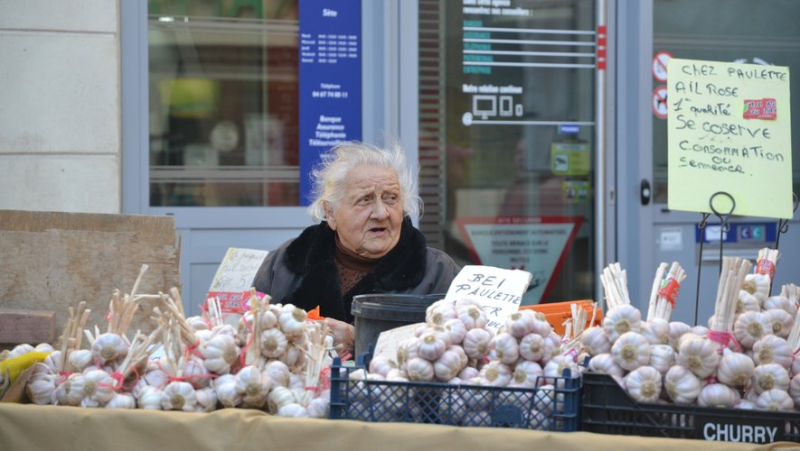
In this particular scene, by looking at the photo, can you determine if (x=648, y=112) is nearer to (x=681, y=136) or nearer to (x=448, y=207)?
(x=448, y=207)

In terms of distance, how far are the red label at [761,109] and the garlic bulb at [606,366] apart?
1335 mm

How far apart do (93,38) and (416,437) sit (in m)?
4.32

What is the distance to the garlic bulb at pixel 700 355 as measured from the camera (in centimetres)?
210

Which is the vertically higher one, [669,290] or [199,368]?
[669,290]

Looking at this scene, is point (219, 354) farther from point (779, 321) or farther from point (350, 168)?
point (350, 168)

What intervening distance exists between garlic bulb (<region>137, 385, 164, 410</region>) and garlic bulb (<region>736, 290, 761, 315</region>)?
1.27 m

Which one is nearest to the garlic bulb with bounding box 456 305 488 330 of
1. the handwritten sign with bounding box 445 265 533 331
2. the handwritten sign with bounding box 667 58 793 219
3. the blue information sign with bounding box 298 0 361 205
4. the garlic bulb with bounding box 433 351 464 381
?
the garlic bulb with bounding box 433 351 464 381

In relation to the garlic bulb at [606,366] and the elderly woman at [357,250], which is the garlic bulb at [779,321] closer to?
the garlic bulb at [606,366]

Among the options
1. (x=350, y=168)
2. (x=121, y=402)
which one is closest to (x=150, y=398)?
(x=121, y=402)

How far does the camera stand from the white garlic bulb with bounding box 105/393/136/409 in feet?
7.45

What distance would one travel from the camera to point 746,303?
227cm

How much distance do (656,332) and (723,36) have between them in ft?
16.5

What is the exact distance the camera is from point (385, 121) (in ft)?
20.5

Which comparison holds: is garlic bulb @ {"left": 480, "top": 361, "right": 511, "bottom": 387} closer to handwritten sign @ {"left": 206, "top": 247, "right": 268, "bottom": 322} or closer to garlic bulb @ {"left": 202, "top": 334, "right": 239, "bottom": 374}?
garlic bulb @ {"left": 202, "top": 334, "right": 239, "bottom": 374}
